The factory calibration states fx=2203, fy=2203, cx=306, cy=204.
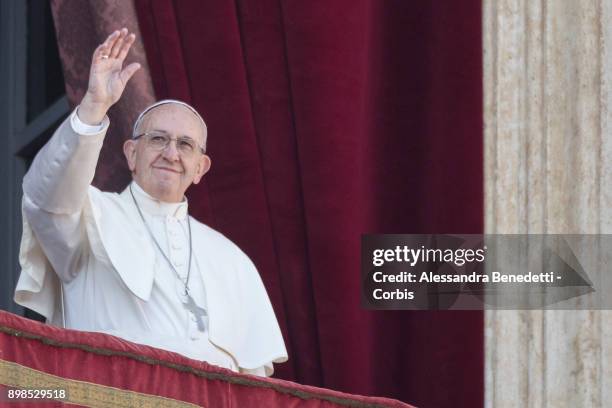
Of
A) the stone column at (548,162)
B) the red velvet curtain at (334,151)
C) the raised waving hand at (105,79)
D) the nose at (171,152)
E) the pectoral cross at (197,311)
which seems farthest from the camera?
the red velvet curtain at (334,151)

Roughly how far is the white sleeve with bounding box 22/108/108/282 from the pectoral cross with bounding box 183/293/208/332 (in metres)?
0.27

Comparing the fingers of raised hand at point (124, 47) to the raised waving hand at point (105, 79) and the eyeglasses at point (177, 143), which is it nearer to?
the raised waving hand at point (105, 79)

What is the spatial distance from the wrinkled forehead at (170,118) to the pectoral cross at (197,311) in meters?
0.41

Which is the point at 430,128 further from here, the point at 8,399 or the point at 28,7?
the point at 8,399

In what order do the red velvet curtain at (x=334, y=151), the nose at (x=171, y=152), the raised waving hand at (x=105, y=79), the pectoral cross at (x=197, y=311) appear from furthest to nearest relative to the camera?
the red velvet curtain at (x=334, y=151) → the nose at (x=171, y=152) → the pectoral cross at (x=197, y=311) → the raised waving hand at (x=105, y=79)

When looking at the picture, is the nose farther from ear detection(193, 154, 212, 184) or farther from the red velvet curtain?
the red velvet curtain

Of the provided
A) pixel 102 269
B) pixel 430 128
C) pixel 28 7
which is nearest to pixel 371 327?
pixel 430 128

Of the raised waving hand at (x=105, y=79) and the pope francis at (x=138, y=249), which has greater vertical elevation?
the raised waving hand at (x=105, y=79)

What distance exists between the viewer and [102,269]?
5105mm

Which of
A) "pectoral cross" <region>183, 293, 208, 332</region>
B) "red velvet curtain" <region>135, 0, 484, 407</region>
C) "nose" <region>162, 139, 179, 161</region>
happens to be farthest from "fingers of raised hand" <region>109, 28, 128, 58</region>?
"red velvet curtain" <region>135, 0, 484, 407</region>

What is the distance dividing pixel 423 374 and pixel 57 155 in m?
1.32

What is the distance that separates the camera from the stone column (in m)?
5.52

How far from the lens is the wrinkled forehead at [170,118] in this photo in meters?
5.29

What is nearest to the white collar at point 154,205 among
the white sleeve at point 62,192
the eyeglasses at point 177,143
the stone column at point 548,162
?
the eyeglasses at point 177,143
